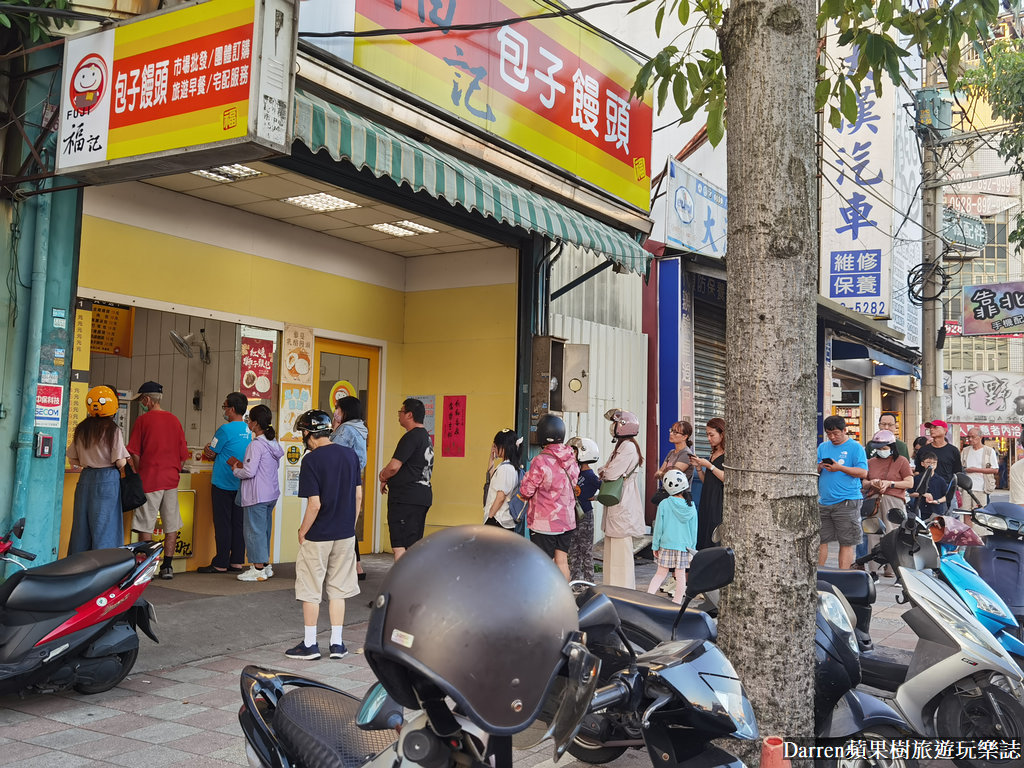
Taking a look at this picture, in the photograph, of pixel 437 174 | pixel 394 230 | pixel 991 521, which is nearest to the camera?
pixel 991 521

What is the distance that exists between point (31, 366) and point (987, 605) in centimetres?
630

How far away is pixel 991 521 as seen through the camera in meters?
5.87

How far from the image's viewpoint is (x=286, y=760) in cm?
245

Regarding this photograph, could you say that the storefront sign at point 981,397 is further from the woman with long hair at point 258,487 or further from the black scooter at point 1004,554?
the woman with long hair at point 258,487

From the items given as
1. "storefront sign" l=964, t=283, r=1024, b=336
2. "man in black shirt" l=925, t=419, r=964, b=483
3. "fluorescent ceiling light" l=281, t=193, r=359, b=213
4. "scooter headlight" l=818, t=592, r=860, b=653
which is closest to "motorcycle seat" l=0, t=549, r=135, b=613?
"scooter headlight" l=818, t=592, r=860, b=653

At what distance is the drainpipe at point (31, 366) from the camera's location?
237 inches

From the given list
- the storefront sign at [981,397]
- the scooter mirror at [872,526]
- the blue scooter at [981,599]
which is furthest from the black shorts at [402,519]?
the storefront sign at [981,397]

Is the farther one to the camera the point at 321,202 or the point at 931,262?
the point at 931,262

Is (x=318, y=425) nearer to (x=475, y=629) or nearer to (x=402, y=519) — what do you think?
(x=402, y=519)

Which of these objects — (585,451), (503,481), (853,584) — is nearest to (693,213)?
(585,451)

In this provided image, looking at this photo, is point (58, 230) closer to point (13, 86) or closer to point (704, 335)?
point (13, 86)

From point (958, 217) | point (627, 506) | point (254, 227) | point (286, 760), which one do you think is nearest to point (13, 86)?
point (254, 227)

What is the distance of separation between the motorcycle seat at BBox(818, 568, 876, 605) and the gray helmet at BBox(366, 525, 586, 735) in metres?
3.56

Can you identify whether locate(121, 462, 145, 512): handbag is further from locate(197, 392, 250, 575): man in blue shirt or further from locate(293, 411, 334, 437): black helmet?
locate(293, 411, 334, 437): black helmet
